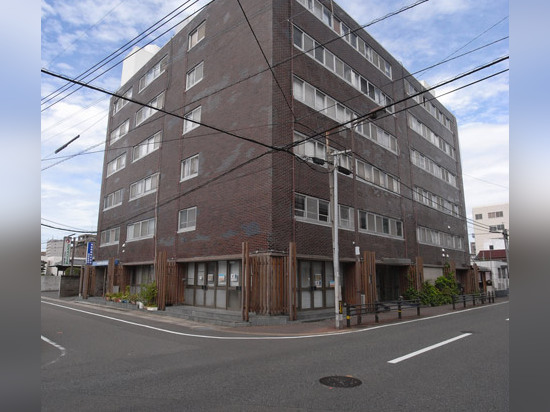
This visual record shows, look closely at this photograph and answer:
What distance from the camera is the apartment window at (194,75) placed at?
24.2 meters

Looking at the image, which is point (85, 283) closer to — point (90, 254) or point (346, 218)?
point (90, 254)

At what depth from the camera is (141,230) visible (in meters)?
27.7

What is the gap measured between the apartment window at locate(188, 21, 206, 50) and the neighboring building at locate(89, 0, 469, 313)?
0.11 meters

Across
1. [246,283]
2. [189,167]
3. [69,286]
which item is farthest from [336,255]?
[69,286]

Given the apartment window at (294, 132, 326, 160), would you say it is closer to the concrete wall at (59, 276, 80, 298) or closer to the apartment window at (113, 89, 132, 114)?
the apartment window at (113, 89, 132, 114)

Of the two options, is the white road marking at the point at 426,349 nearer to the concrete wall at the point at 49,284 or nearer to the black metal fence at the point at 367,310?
the black metal fence at the point at 367,310

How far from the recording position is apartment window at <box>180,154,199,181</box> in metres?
22.7

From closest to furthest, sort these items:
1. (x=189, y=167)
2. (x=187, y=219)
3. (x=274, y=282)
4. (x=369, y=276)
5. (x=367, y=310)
Answer: (x=274, y=282)
(x=367, y=310)
(x=369, y=276)
(x=187, y=219)
(x=189, y=167)

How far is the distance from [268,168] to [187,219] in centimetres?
784

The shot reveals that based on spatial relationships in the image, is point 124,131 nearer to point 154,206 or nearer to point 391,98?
point 154,206

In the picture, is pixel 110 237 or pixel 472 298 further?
pixel 110 237

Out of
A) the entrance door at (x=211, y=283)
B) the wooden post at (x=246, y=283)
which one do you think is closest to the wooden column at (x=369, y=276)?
the entrance door at (x=211, y=283)

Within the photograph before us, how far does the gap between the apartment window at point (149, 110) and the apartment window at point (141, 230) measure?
887 centimetres

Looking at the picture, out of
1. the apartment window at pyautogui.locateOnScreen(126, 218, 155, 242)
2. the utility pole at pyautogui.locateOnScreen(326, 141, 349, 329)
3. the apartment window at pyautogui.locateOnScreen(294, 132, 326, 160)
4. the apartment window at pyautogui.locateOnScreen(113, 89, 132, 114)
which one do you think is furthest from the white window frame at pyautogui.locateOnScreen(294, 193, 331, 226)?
the apartment window at pyautogui.locateOnScreen(113, 89, 132, 114)
